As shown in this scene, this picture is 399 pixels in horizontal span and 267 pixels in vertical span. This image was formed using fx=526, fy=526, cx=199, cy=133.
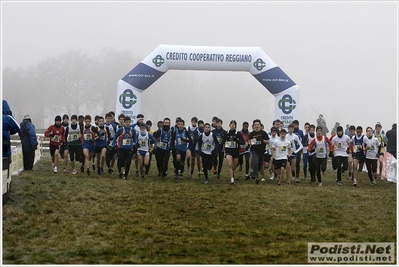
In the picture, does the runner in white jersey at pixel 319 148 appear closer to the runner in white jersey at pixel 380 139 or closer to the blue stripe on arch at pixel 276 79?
the runner in white jersey at pixel 380 139

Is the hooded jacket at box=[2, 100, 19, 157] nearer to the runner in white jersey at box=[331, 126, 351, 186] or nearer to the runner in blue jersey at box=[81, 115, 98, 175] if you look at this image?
the runner in blue jersey at box=[81, 115, 98, 175]

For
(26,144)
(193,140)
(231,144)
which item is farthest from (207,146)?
(26,144)

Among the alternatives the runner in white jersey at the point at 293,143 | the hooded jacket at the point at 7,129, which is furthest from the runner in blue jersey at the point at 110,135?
the hooded jacket at the point at 7,129

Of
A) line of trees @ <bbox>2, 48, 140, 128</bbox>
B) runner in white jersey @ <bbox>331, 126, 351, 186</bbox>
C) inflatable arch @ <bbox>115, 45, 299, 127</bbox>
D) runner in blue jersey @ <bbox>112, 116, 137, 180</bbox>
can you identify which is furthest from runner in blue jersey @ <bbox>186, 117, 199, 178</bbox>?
line of trees @ <bbox>2, 48, 140, 128</bbox>

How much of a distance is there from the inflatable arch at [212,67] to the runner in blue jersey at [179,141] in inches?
260

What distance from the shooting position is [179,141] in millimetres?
15656

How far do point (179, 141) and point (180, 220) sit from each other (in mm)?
6474

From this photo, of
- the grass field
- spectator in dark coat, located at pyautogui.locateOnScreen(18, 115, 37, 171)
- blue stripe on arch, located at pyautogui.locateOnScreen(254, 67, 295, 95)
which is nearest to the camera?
the grass field

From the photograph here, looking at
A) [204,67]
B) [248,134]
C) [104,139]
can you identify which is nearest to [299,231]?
[248,134]

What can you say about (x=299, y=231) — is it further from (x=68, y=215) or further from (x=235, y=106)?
(x=235, y=106)

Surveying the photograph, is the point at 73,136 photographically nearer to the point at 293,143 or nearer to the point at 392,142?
the point at 293,143

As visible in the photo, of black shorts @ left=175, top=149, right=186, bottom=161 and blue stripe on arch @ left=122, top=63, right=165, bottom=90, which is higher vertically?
blue stripe on arch @ left=122, top=63, right=165, bottom=90

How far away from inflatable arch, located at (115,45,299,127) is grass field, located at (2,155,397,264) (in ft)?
25.7

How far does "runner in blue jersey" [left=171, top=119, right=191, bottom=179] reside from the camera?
615 inches
